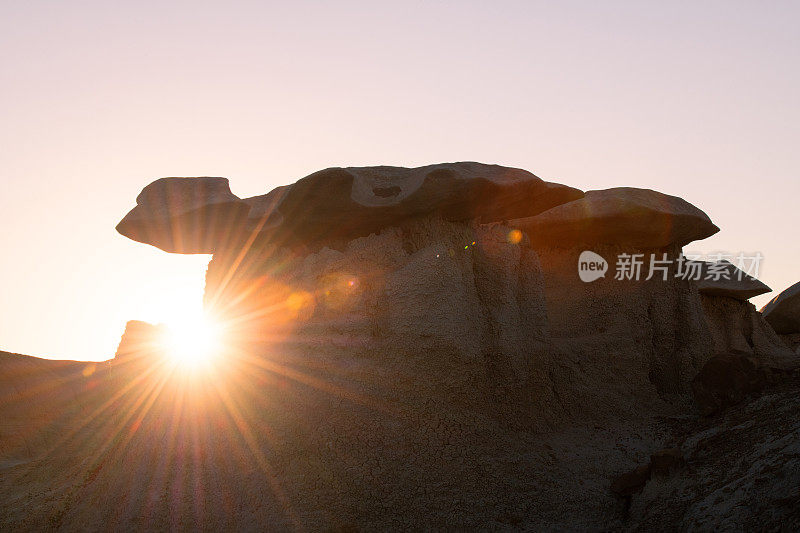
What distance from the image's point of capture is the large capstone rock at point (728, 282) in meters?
11.8

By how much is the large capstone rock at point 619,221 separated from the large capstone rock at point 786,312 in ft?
23.0

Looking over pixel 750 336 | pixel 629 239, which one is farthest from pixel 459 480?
pixel 750 336

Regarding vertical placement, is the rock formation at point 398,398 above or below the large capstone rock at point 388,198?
below

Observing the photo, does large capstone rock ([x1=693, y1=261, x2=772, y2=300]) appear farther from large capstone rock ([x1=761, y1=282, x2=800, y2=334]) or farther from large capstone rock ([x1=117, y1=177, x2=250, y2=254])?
large capstone rock ([x1=117, y1=177, x2=250, y2=254])

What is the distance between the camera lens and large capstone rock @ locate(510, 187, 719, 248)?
891cm

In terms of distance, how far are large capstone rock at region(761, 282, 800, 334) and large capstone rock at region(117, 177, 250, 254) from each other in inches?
485

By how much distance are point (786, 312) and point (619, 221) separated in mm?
8416

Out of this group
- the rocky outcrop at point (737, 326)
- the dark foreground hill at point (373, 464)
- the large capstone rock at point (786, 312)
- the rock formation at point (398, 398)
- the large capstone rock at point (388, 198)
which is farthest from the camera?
the large capstone rock at point (786, 312)

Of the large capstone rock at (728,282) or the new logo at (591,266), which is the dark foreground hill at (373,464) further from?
the large capstone rock at (728,282)

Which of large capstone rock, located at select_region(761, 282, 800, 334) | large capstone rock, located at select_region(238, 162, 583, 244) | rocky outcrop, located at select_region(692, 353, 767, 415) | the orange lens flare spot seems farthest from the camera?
large capstone rock, located at select_region(761, 282, 800, 334)

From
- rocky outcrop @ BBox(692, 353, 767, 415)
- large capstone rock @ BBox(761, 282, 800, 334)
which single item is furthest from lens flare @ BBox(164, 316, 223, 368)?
large capstone rock @ BBox(761, 282, 800, 334)

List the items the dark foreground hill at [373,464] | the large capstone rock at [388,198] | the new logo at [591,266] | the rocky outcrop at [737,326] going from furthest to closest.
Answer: the rocky outcrop at [737,326]
the new logo at [591,266]
the large capstone rock at [388,198]
the dark foreground hill at [373,464]

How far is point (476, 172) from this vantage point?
6805 millimetres

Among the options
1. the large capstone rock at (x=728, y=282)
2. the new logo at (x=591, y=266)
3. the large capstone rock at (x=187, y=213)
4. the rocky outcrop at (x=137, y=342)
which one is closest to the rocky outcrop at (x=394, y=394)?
the large capstone rock at (x=187, y=213)
